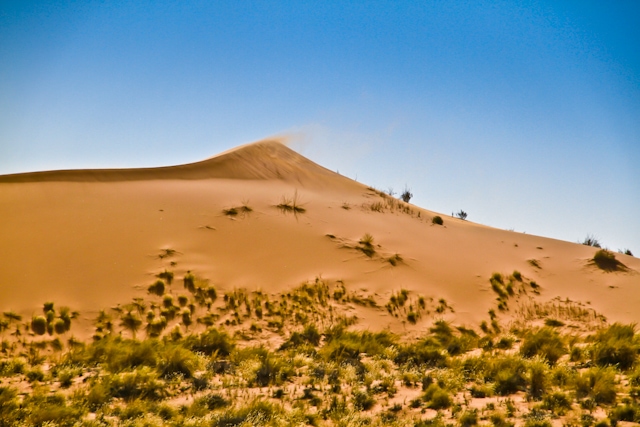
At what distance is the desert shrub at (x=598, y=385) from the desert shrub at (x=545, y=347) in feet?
5.24

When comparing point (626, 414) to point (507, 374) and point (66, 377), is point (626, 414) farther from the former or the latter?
point (66, 377)

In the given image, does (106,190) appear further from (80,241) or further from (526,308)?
(526,308)

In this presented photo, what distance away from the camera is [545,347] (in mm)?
9484

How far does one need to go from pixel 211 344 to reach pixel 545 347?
263 inches

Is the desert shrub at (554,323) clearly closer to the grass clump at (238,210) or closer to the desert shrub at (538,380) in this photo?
the desert shrub at (538,380)

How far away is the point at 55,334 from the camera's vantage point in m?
9.41

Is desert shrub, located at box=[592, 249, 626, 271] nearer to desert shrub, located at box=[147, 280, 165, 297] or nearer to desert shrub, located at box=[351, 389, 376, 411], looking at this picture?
desert shrub, located at box=[351, 389, 376, 411]

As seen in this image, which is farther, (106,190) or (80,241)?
(106,190)

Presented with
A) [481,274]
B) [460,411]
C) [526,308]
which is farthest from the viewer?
[481,274]

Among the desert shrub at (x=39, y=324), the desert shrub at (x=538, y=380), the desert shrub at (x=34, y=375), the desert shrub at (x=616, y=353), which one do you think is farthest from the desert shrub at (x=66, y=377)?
the desert shrub at (x=616, y=353)

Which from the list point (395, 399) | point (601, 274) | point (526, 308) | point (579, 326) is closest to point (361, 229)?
point (526, 308)

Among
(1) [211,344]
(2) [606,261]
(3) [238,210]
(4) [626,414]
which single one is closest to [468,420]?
(4) [626,414]

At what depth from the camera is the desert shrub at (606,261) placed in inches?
721

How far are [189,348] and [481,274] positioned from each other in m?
10.5
